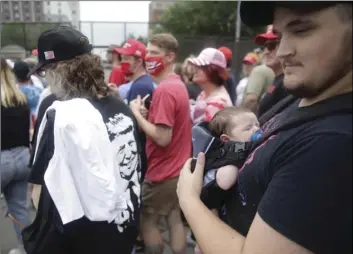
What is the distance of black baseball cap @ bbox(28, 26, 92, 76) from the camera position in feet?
6.88

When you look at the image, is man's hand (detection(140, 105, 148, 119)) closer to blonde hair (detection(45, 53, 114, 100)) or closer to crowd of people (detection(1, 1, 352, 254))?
crowd of people (detection(1, 1, 352, 254))

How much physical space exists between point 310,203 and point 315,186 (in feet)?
0.12

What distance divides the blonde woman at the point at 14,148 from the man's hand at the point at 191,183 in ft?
8.06

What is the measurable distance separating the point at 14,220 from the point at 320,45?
341 cm

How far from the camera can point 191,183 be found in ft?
4.10

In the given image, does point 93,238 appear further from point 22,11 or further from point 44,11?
point 22,11

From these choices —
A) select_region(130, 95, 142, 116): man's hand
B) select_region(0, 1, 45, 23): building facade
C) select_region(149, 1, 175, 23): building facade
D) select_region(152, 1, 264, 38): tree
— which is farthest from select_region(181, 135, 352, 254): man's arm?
select_region(152, 1, 264, 38): tree

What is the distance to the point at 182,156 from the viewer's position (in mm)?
3176

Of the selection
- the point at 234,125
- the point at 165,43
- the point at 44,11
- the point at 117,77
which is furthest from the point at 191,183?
the point at 117,77

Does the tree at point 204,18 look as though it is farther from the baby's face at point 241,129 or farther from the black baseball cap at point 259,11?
the black baseball cap at point 259,11

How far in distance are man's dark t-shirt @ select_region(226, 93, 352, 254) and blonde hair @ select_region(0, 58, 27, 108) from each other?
9.98ft

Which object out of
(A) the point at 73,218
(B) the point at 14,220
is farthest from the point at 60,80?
(B) the point at 14,220

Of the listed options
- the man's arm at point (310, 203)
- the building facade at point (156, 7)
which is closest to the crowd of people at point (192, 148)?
the man's arm at point (310, 203)

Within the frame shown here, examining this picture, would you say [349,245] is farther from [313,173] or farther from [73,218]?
[73,218]
